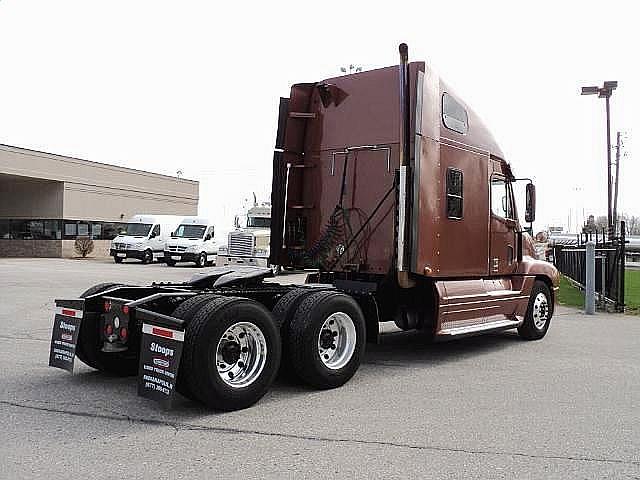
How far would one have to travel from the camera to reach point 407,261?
8352mm

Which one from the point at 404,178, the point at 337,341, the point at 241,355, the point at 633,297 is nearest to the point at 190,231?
the point at 633,297

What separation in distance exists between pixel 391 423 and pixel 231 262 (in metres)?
24.1

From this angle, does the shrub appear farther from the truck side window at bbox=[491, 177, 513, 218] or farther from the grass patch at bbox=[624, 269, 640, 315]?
the truck side window at bbox=[491, 177, 513, 218]

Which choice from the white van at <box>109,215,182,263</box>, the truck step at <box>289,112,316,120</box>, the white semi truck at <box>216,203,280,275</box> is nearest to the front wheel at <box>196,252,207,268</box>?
the white van at <box>109,215,182,263</box>

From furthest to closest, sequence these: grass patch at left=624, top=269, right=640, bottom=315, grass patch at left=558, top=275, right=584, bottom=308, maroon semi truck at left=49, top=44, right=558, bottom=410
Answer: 1. grass patch at left=558, top=275, right=584, bottom=308
2. grass patch at left=624, top=269, right=640, bottom=315
3. maroon semi truck at left=49, top=44, right=558, bottom=410

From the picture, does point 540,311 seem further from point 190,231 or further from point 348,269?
point 190,231

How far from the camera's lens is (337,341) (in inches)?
297

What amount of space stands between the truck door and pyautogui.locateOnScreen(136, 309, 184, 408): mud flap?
546 cm

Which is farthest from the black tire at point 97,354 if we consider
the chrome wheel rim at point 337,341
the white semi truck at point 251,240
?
the white semi truck at point 251,240

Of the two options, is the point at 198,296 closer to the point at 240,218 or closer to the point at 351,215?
the point at 351,215

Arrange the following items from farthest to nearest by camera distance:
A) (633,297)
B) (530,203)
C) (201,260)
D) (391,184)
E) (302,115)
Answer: (201,260), (633,297), (530,203), (302,115), (391,184)

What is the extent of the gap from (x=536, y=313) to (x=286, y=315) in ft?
17.7

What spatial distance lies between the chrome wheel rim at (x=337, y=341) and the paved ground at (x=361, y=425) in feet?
0.99

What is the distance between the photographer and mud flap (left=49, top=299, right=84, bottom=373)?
6.91m
